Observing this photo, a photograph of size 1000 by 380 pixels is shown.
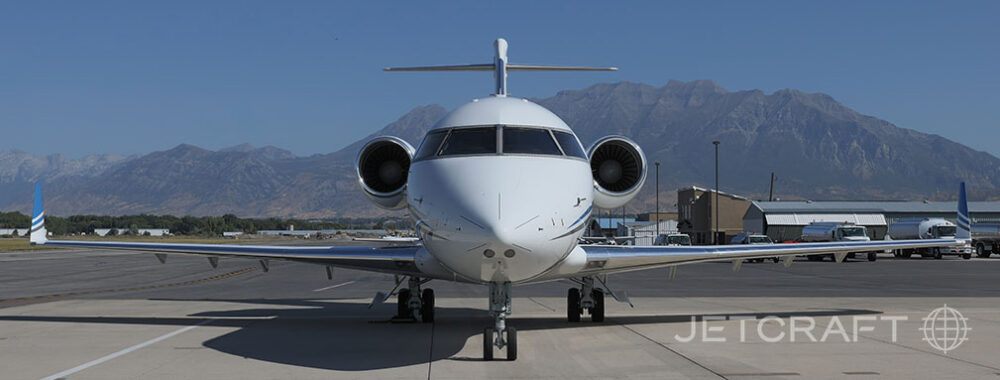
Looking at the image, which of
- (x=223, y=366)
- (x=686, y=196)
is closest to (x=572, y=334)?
(x=223, y=366)

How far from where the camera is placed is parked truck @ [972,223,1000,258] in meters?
53.1

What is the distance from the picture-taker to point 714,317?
14469mm

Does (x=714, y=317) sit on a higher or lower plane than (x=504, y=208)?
lower

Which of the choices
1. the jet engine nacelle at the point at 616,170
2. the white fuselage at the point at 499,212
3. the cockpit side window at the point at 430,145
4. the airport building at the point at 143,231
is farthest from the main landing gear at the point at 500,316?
the airport building at the point at 143,231

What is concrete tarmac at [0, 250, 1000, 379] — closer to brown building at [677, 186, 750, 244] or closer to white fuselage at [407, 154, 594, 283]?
white fuselage at [407, 154, 594, 283]

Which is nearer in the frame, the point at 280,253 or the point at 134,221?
the point at 280,253

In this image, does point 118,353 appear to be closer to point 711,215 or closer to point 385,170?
point 385,170

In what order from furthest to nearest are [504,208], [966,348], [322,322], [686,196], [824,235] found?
[686,196] < [824,235] < [322,322] < [966,348] < [504,208]

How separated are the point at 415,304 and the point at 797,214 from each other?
70142mm

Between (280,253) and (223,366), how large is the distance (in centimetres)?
365

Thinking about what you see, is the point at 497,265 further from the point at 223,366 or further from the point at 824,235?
the point at 824,235

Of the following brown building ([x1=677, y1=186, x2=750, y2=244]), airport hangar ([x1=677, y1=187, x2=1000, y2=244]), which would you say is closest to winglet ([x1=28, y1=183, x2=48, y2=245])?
airport hangar ([x1=677, y1=187, x2=1000, y2=244])

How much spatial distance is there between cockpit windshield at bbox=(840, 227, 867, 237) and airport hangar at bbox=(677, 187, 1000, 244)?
67.2 feet

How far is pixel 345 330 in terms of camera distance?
12797 mm
